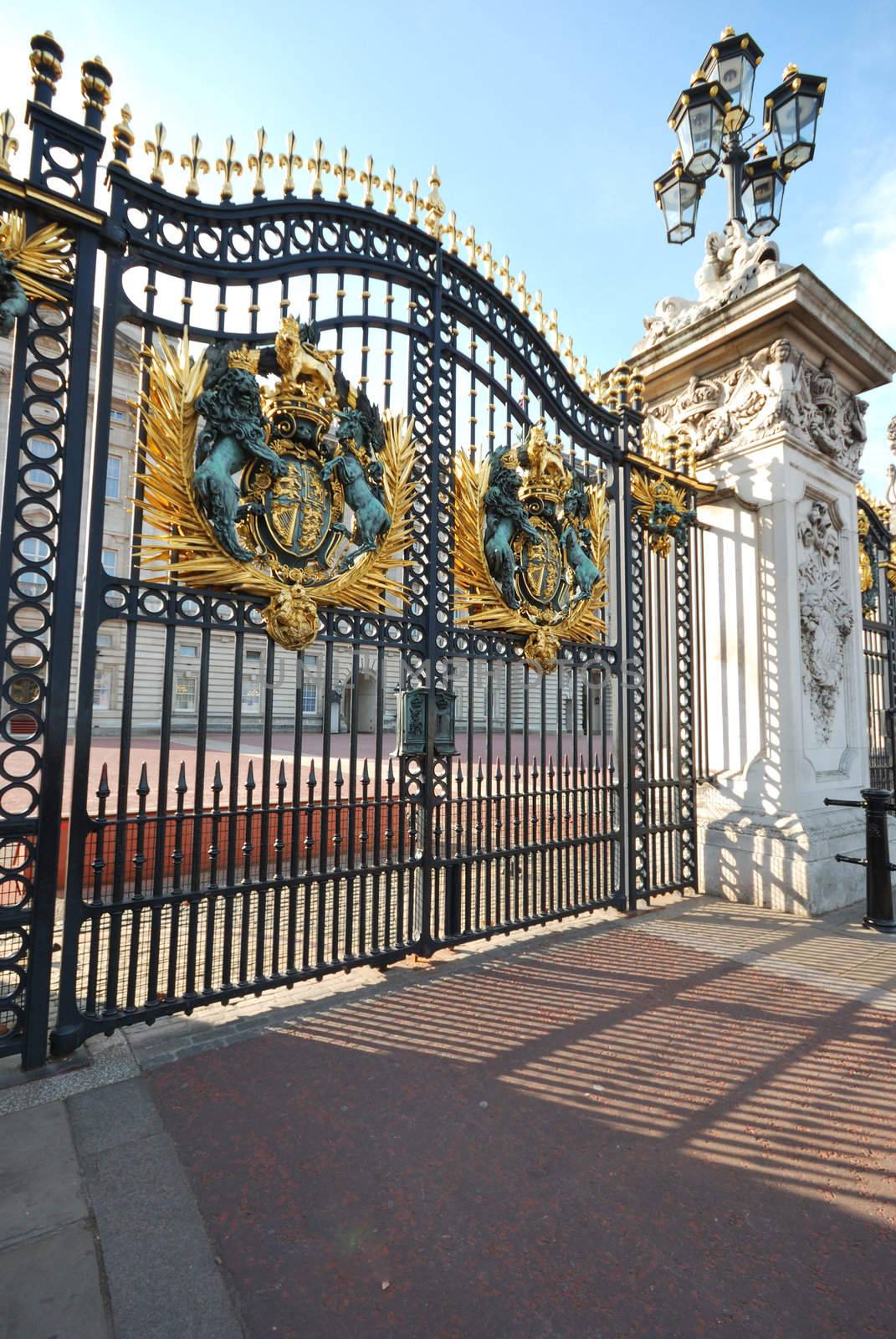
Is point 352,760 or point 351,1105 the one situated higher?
point 352,760

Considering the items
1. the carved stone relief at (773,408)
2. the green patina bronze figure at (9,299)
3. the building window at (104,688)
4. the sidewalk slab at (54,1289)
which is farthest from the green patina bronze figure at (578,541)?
the building window at (104,688)

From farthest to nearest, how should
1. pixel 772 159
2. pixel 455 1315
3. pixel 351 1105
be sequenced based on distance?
pixel 772 159 < pixel 351 1105 < pixel 455 1315

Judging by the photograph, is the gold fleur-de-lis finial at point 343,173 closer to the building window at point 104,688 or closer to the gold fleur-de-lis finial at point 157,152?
the gold fleur-de-lis finial at point 157,152

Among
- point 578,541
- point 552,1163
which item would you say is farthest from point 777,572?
point 552,1163

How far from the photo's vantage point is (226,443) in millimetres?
4199

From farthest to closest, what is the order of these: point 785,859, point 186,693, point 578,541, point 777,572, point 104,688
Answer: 1. point 186,693
2. point 104,688
3. point 777,572
4. point 785,859
5. point 578,541

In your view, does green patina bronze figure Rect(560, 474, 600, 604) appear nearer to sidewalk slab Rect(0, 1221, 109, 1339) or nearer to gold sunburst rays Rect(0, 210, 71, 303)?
Result: gold sunburst rays Rect(0, 210, 71, 303)

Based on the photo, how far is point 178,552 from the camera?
13.6 feet

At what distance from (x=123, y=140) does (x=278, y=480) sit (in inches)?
87.2

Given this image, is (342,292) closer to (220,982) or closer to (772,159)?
(220,982)

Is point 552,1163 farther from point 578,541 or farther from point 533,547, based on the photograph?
point 578,541

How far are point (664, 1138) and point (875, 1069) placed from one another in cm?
148

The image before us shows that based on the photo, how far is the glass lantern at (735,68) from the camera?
6758 mm

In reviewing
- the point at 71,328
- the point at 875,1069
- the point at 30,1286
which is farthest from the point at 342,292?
the point at 875,1069
